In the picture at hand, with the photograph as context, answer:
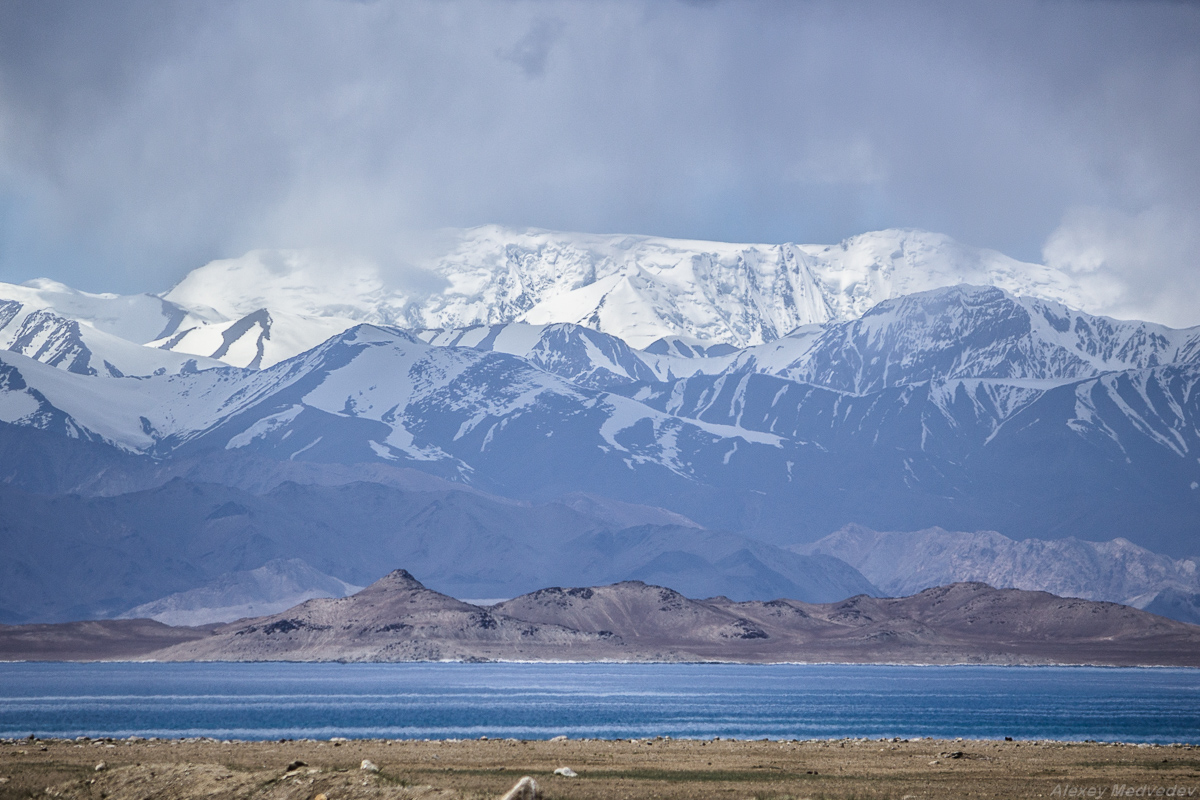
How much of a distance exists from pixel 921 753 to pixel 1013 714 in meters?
60.0

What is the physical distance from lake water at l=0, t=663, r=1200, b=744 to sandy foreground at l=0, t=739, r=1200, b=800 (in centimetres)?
2021

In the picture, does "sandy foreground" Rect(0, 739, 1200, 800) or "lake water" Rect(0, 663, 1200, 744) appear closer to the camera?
"sandy foreground" Rect(0, 739, 1200, 800)

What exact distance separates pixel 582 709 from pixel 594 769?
6622 cm

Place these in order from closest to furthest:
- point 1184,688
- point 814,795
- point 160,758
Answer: point 814,795, point 160,758, point 1184,688

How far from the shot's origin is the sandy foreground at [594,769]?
5347 centimetres

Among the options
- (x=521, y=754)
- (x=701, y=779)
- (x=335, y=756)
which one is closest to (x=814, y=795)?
(x=701, y=779)

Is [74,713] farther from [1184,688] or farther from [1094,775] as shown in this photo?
[1184,688]

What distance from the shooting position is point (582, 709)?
125688 millimetres

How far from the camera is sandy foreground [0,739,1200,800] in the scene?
175 ft

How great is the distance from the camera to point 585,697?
148 meters

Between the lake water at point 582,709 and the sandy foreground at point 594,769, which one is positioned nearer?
the sandy foreground at point 594,769

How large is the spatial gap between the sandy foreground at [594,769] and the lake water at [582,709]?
20.2m

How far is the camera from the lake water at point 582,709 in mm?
97812

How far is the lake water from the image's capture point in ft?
321
